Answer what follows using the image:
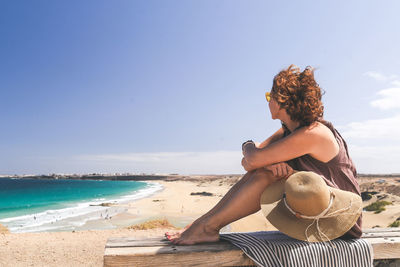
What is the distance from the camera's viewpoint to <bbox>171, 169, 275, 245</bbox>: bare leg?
6.64ft

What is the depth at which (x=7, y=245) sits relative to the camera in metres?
8.89

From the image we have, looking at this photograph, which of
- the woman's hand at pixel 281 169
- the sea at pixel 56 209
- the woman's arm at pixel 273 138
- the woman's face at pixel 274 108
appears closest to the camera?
the woman's hand at pixel 281 169

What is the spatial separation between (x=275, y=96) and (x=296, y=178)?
2.10ft

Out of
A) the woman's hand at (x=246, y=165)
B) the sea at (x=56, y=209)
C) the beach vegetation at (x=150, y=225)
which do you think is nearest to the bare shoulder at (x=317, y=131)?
the woman's hand at (x=246, y=165)

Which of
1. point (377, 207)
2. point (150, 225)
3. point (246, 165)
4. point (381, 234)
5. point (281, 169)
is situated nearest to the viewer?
point (281, 169)

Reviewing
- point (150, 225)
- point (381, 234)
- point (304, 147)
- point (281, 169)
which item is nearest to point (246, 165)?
point (281, 169)

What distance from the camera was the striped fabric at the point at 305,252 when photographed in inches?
71.2

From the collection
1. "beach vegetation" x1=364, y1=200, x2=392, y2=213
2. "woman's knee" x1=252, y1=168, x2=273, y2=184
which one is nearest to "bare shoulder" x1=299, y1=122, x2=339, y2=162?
"woman's knee" x1=252, y1=168, x2=273, y2=184

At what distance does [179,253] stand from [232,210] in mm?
475

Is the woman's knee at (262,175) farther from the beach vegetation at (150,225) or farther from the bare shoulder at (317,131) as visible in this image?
the beach vegetation at (150,225)

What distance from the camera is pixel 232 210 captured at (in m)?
2.06

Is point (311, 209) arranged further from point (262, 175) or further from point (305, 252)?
point (262, 175)

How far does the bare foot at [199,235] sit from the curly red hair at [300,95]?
0.97 m

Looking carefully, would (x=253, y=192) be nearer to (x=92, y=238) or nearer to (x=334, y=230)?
(x=334, y=230)
